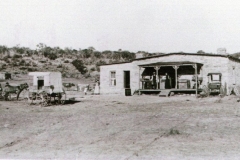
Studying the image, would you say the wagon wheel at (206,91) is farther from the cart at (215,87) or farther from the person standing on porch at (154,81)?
the person standing on porch at (154,81)

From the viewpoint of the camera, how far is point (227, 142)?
824 cm

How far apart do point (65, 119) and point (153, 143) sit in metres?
5.35

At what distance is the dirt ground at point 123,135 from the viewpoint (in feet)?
24.9

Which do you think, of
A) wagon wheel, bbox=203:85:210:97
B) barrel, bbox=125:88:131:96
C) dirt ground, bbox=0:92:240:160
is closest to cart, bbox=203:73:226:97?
wagon wheel, bbox=203:85:210:97

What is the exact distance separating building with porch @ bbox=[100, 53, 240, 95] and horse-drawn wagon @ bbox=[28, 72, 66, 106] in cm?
844

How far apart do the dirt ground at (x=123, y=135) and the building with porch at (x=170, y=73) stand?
1063 cm

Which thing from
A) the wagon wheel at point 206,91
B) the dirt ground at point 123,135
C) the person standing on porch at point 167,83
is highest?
the person standing on porch at point 167,83

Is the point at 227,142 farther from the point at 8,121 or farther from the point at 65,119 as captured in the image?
the point at 8,121

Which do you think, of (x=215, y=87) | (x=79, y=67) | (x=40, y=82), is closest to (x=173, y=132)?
(x=40, y=82)

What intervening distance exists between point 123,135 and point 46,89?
9.67m

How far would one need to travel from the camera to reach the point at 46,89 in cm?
1803

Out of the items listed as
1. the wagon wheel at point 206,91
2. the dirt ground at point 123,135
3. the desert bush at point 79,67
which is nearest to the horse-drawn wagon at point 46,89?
the dirt ground at point 123,135

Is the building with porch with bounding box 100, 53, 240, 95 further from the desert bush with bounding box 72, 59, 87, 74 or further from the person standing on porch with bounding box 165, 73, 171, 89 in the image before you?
the desert bush with bounding box 72, 59, 87, 74

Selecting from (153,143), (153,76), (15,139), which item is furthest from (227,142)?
(153,76)
